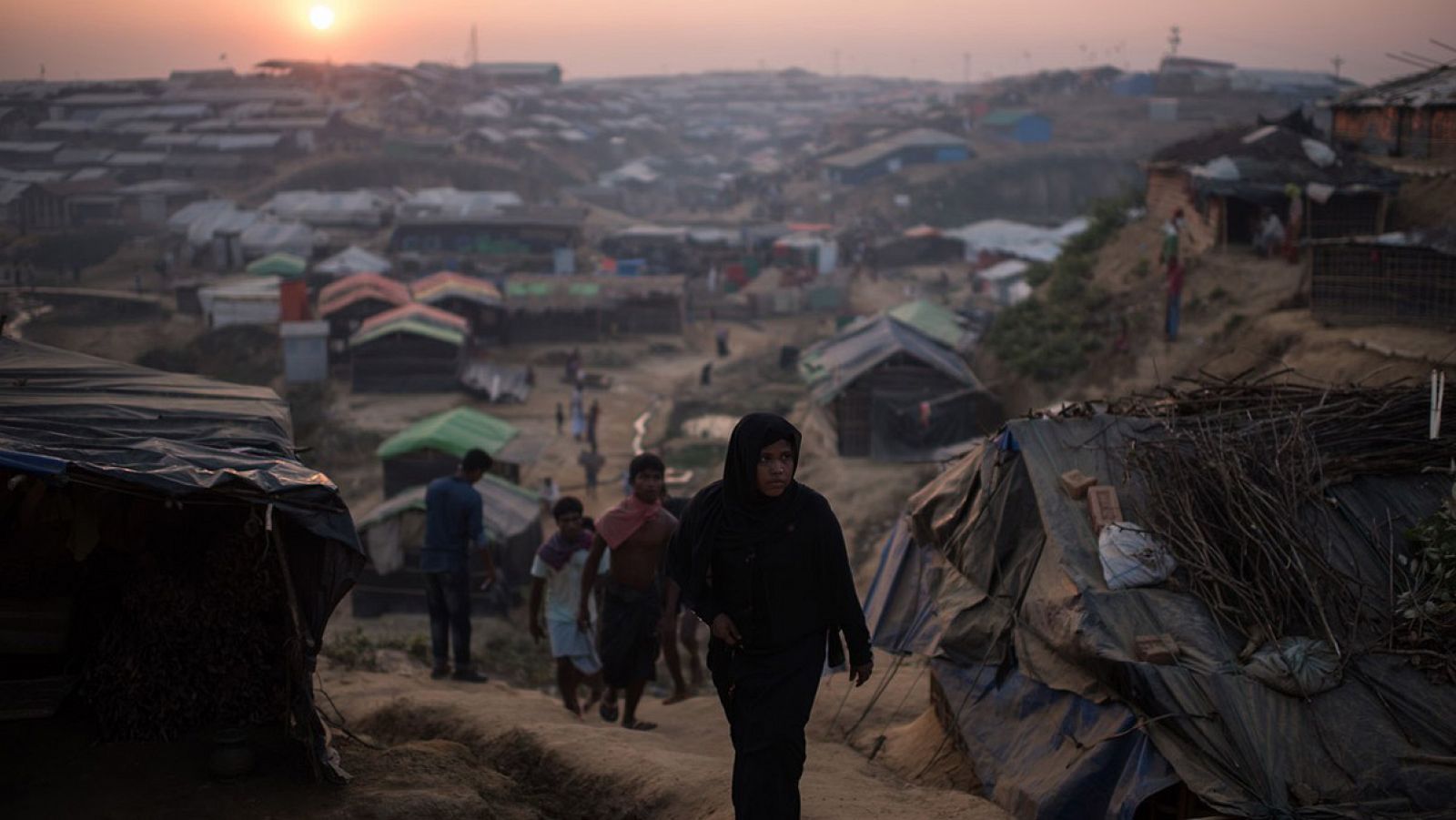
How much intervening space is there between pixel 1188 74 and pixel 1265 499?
270 feet

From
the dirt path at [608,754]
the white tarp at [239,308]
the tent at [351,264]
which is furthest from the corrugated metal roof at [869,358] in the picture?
the tent at [351,264]

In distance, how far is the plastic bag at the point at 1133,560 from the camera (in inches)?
233

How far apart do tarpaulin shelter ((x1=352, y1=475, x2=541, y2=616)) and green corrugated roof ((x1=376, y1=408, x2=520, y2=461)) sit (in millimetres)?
2977

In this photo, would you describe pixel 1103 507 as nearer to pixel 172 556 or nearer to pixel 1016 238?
pixel 172 556

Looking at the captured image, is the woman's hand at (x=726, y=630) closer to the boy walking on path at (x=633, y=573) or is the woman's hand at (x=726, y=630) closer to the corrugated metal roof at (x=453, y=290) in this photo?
the boy walking on path at (x=633, y=573)

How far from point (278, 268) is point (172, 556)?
125 ft

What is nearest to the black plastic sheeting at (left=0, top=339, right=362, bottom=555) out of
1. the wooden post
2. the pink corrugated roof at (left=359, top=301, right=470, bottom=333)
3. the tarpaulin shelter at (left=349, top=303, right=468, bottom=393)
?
the wooden post

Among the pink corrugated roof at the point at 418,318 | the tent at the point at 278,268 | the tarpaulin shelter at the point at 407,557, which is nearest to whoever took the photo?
the tarpaulin shelter at the point at 407,557

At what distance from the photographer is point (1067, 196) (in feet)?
226

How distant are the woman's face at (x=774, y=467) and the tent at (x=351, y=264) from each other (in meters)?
38.2

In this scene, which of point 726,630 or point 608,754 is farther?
point 608,754

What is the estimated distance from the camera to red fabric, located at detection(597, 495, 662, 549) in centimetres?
695

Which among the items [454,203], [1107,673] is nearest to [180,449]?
[1107,673]

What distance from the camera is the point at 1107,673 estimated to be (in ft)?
17.9
